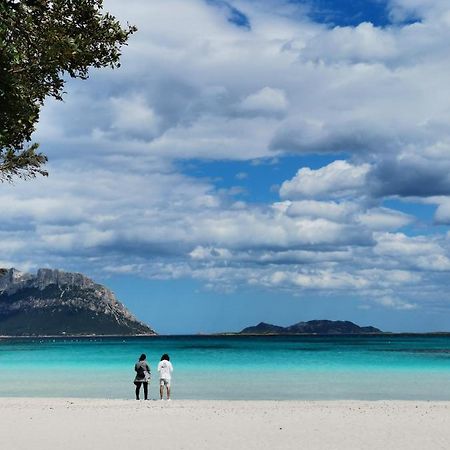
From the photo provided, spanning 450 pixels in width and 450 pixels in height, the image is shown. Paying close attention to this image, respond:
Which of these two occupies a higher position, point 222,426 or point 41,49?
point 41,49

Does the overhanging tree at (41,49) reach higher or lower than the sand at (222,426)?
higher

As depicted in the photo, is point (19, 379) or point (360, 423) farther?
point (19, 379)

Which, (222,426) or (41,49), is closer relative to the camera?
(41,49)

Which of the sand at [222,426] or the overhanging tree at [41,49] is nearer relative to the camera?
the overhanging tree at [41,49]

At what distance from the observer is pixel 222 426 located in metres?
23.7

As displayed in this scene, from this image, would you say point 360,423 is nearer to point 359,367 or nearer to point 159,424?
point 159,424

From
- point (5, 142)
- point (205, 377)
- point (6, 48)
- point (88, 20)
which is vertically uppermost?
point (88, 20)

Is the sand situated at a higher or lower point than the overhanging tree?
lower

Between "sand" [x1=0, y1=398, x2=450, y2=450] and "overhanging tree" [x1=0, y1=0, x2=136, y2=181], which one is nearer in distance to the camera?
"overhanging tree" [x1=0, y1=0, x2=136, y2=181]

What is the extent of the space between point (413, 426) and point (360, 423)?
185 cm

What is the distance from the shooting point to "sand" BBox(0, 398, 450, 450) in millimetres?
20008

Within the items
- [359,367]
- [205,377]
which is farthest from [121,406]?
[359,367]

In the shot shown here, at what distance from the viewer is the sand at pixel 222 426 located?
2001 centimetres

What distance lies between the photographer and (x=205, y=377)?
57.5 meters
